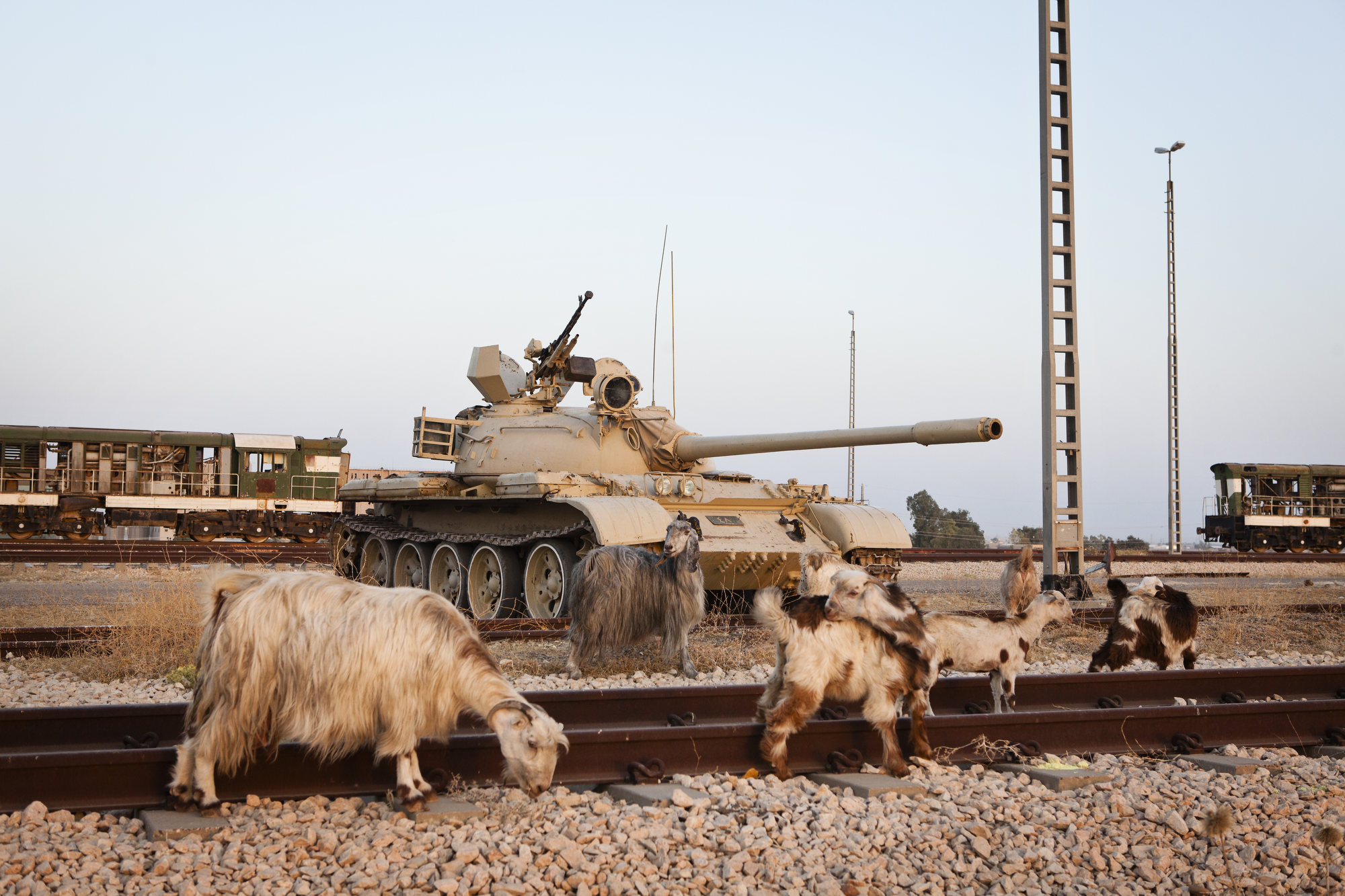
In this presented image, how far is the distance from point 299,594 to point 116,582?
15207 millimetres

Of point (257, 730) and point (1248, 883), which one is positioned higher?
point (257, 730)

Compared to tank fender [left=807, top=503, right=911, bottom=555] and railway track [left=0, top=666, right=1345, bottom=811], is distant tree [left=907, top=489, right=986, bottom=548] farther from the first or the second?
railway track [left=0, top=666, right=1345, bottom=811]

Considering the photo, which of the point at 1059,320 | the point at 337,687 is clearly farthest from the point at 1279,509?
the point at 337,687

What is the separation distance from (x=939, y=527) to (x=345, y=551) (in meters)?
34.2

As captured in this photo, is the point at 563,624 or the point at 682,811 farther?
the point at 563,624

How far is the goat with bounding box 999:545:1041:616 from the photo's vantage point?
25.6 ft

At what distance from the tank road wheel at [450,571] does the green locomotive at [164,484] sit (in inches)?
697

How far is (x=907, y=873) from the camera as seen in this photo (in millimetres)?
4004

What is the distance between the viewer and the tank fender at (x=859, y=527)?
1292cm

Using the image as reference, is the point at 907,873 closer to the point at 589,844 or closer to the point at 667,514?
the point at 589,844

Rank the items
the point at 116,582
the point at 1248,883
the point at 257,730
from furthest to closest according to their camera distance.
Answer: the point at 116,582 < the point at 257,730 < the point at 1248,883

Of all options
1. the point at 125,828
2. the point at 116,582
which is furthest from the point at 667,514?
the point at 116,582

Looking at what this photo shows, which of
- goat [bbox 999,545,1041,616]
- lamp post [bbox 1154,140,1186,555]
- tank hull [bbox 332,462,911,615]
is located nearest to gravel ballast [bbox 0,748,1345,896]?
goat [bbox 999,545,1041,616]

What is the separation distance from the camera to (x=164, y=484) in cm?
3180
